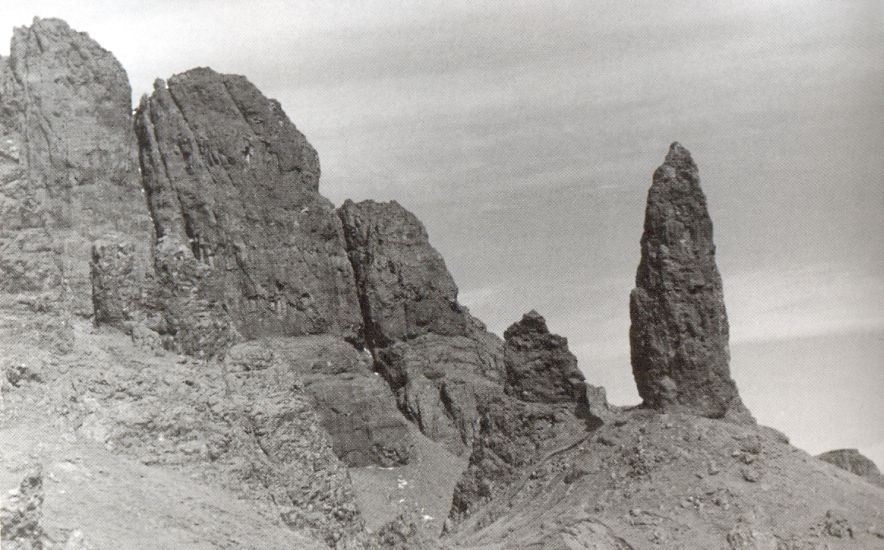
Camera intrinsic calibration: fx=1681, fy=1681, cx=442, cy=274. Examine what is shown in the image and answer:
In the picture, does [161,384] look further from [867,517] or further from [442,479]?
[442,479]

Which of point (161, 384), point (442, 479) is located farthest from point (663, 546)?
point (442, 479)

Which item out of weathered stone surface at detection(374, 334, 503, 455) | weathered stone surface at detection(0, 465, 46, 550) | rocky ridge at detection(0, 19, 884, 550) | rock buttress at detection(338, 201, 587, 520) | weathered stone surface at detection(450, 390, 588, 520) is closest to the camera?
weathered stone surface at detection(0, 465, 46, 550)

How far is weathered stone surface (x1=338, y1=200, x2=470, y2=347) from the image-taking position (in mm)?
90000

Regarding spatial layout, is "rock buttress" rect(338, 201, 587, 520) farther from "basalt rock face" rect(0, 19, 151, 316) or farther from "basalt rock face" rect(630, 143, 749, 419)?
"basalt rock face" rect(630, 143, 749, 419)

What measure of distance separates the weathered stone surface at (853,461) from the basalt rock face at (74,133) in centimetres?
3047

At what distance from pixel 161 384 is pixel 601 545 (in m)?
19.6

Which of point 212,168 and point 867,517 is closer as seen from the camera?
point 867,517

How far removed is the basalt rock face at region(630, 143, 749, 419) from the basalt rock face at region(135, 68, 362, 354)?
32.4 metres

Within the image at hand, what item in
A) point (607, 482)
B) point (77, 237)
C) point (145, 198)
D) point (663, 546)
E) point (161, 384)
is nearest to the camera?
point (161, 384)

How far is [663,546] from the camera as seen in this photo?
147 ft

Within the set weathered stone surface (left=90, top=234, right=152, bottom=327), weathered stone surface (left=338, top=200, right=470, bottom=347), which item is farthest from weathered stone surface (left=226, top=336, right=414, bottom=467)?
weathered stone surface (left=90, top=234, right=152, bottom=327)

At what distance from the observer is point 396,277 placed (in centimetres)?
9056

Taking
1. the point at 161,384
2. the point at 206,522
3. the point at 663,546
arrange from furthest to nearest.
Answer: the point at 663,546 < the point at 161,384 < the point at 206,522

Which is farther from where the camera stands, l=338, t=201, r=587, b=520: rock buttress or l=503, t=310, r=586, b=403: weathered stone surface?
l=338, t=201, r=587, b=520: rock buttress
